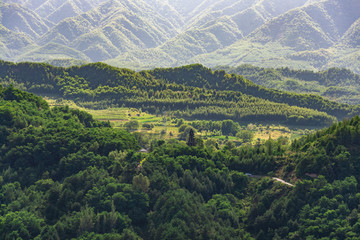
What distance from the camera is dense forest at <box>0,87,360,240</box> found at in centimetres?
8438

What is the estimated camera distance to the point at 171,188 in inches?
3730

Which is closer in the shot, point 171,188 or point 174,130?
point 171,188

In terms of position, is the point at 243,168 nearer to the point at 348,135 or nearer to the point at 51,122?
the point at 348,135

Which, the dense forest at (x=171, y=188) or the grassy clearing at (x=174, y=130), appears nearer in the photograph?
the dense forest at (x=171, y=188)

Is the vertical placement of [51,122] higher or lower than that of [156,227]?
higher

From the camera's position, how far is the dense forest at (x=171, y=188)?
84.4 m

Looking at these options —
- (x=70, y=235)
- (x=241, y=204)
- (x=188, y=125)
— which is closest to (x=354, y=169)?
(x=241, y=204)

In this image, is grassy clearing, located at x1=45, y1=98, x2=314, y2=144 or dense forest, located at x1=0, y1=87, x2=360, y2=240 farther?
grassy clearing, located at x1=45, y1=98, x2=314, y2=144

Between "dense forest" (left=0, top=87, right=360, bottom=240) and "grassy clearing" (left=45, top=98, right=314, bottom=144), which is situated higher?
"dense forest" (left=0, top=87, right=360, bottom=240)

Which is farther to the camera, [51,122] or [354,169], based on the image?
[51,122]

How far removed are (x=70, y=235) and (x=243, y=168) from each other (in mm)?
41689

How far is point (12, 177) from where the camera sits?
106 metres

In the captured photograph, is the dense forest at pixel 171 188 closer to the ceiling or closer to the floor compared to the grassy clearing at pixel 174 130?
closer to the ceiling

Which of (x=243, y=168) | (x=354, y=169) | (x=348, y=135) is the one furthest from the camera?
(x=243, y=168)
